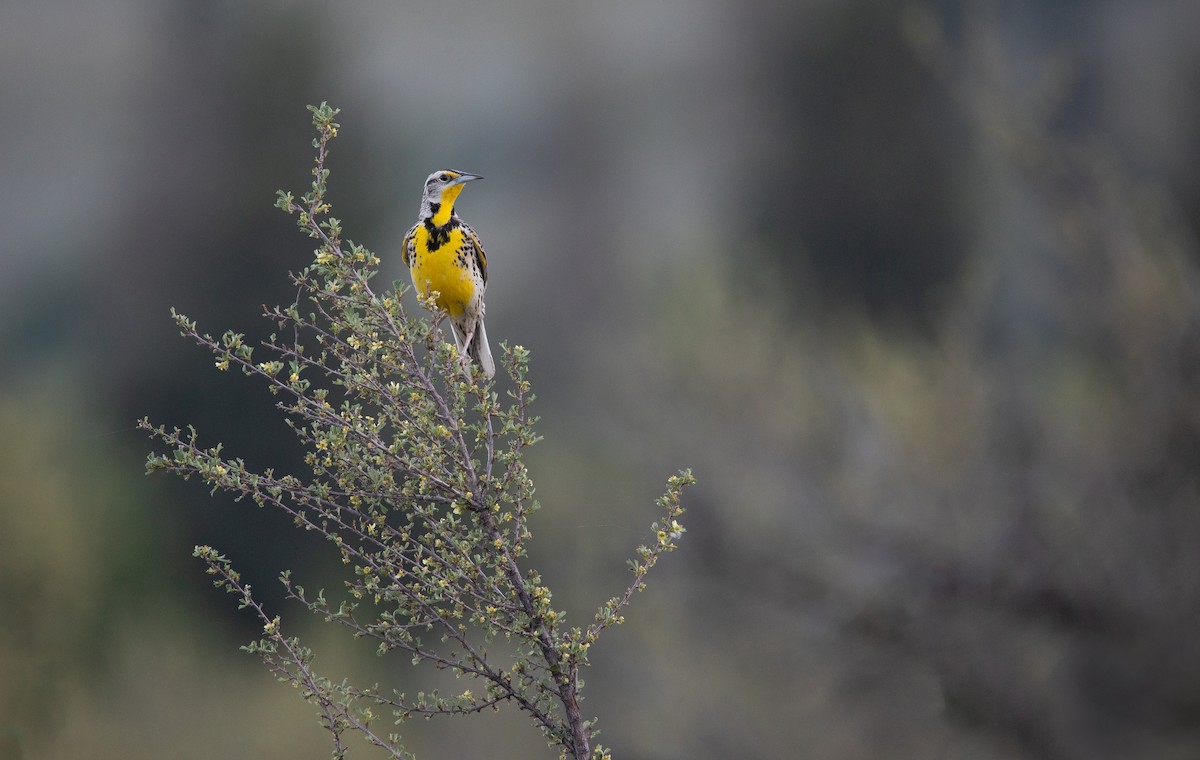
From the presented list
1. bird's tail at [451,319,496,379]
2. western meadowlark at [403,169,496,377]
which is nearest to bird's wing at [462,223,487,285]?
western meadowlark at [403,169,496,377]

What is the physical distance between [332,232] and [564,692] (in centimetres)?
57

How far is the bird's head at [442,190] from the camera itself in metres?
2.32

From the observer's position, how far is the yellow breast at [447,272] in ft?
7.41

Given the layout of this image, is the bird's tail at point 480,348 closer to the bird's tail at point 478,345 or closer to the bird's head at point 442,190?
the bird's tail at point 478,345

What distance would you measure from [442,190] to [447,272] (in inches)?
6.9

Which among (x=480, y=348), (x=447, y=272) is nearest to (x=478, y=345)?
(x=480, y=348)

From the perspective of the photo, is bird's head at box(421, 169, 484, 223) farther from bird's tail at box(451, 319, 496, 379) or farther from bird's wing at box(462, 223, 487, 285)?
bird's tail at box(451, 319, 496, 379)

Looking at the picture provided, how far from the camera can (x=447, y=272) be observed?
2264 millimetres

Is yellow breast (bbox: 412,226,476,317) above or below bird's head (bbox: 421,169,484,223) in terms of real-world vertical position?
below

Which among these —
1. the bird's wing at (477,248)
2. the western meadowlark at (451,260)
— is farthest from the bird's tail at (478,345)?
the bird's wing at (477,248)

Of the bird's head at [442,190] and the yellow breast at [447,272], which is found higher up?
the bird's head at [442,190]

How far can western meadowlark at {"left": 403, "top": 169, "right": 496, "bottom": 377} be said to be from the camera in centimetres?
227

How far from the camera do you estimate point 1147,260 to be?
3.87 meters

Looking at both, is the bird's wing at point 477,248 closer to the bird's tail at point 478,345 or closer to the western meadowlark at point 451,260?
the western meadowlark at point 451,260
